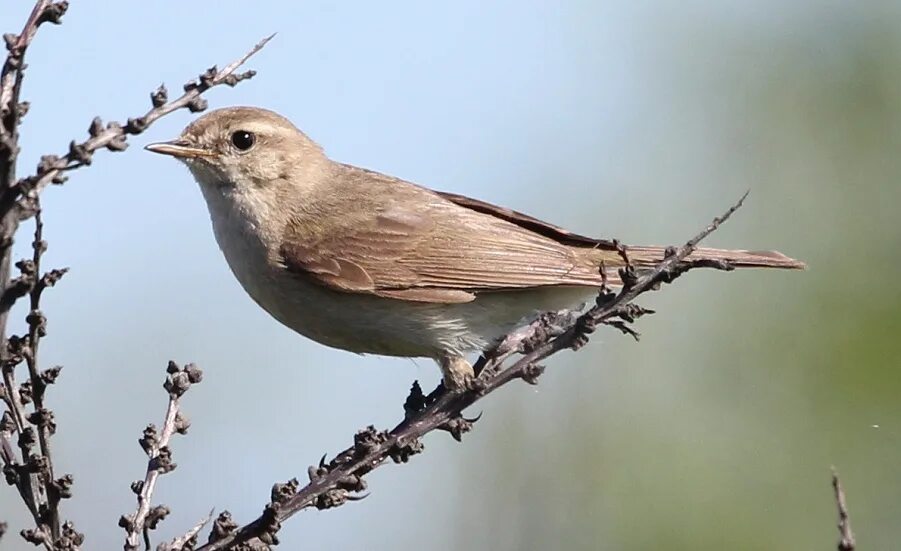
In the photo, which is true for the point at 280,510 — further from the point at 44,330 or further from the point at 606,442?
the point at 606,442

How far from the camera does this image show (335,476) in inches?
152

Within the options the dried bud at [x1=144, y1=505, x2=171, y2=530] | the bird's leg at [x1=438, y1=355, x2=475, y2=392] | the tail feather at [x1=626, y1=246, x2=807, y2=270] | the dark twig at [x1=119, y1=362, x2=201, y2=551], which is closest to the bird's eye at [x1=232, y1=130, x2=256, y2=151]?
the bird's leg at [x1=438, y1=355, x2=475, y2=392]

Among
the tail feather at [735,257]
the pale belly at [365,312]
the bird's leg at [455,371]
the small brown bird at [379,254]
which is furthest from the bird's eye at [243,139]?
the tail feather at [735,257]

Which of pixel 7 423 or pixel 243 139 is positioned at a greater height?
pixel 243 139

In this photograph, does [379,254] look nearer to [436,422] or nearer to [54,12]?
[436,422]

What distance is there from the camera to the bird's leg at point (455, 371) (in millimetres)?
5215

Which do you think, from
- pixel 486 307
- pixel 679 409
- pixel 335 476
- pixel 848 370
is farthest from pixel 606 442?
pixel 335 476

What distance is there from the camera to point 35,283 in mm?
3096

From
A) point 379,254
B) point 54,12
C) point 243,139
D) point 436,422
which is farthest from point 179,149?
point 54,12

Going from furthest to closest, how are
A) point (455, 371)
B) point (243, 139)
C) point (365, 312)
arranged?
point (243, 139), point (365, 312), point (455, 371)

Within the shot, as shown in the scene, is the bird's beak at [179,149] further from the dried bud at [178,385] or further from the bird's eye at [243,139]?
the dried bud at [178,385]

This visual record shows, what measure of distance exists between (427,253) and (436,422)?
1365mm

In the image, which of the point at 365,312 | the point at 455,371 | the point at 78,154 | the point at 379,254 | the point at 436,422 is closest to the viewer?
the point at 78,154

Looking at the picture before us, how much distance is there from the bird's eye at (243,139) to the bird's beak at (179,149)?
138 millimetres
